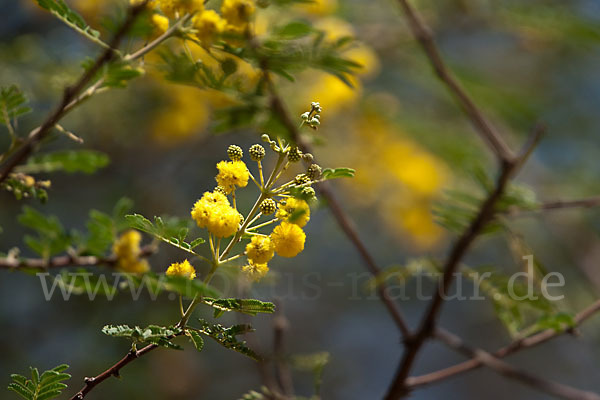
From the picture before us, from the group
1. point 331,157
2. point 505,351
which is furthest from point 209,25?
point 331,157

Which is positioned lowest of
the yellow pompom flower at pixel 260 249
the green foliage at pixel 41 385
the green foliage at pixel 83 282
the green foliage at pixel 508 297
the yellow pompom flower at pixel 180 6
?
the green foliage at pixel 41 385

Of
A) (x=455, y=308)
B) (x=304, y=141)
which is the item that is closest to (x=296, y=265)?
(x=455, y=308)

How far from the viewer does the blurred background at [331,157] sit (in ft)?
6.15

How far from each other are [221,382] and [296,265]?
0.72m

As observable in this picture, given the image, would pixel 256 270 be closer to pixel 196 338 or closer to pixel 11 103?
pixel 196 338

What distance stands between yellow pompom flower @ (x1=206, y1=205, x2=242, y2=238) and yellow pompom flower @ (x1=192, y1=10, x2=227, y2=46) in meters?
0.18

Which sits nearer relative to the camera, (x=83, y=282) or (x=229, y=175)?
(x=83, y=282)

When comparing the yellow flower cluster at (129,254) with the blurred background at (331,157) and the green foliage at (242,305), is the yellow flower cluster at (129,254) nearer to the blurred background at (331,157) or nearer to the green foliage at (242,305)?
the green foliage at (242,305)

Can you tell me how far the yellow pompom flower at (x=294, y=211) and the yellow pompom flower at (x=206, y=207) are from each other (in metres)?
0.06

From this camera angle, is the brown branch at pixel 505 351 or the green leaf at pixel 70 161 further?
the brown branch at pixel 505 351

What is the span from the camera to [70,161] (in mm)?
638

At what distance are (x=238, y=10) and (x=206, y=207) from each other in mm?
208

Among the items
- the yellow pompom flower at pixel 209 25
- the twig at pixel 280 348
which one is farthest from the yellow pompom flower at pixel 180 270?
the twig at pixel 280 348

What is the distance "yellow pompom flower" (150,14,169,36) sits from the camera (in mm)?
672
